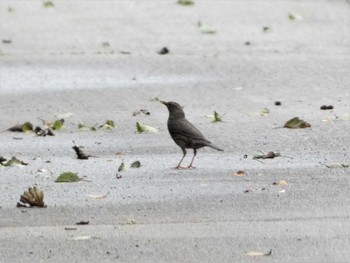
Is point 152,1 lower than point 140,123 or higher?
lower

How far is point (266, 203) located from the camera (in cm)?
821

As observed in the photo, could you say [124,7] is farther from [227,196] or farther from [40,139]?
[227,196]

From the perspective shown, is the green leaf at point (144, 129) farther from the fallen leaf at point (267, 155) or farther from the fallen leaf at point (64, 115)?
the fallen leaf at point (267, 155)

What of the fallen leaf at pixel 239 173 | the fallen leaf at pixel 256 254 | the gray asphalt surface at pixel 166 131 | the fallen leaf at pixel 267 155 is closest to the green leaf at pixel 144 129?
the gray asphalt surface at pixel 166 131

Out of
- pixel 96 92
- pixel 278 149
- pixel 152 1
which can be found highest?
pixel 278 149

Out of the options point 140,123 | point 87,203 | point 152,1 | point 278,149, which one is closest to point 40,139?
point 140,123

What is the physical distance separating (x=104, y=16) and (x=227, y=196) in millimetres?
11833

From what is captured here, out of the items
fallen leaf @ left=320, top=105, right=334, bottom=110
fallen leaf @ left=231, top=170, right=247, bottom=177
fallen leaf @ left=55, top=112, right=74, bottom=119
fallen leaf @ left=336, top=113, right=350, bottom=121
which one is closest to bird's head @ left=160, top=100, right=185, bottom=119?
fallen leaf @ left=231, top=170, right=247, bottom=177

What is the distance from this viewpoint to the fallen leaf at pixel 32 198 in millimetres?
8250

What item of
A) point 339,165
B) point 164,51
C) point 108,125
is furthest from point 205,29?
point 339,165

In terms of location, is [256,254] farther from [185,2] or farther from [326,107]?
[185,2]

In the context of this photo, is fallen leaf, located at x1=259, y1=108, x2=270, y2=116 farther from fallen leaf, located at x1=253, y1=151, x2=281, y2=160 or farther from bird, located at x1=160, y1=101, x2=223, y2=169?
bird, located at x1=160, y1=101, x2=223, y2=169

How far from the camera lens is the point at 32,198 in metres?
8.26

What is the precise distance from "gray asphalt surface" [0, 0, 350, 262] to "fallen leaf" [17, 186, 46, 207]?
77mm
